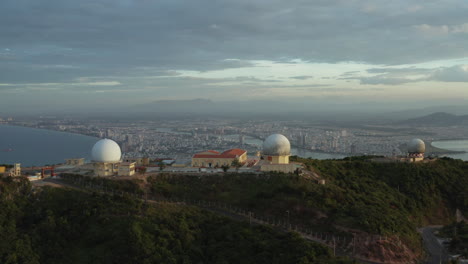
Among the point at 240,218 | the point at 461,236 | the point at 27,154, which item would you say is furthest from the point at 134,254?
the point at 27,154

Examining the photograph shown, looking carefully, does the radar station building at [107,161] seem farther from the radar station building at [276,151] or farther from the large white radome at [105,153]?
the radar station building at [276,151]

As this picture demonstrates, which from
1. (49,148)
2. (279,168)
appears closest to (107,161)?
(279,168)

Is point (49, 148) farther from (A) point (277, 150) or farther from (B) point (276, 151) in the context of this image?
(A) point (277, 150)

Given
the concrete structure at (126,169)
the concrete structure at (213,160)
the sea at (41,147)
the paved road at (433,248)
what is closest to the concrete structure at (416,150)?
the paved road at (433,248)

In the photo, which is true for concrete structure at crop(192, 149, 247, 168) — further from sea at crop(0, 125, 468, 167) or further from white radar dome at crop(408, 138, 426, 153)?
sea at crop(0, 125, 468, 167)

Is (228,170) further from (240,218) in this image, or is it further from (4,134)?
(4,134)
